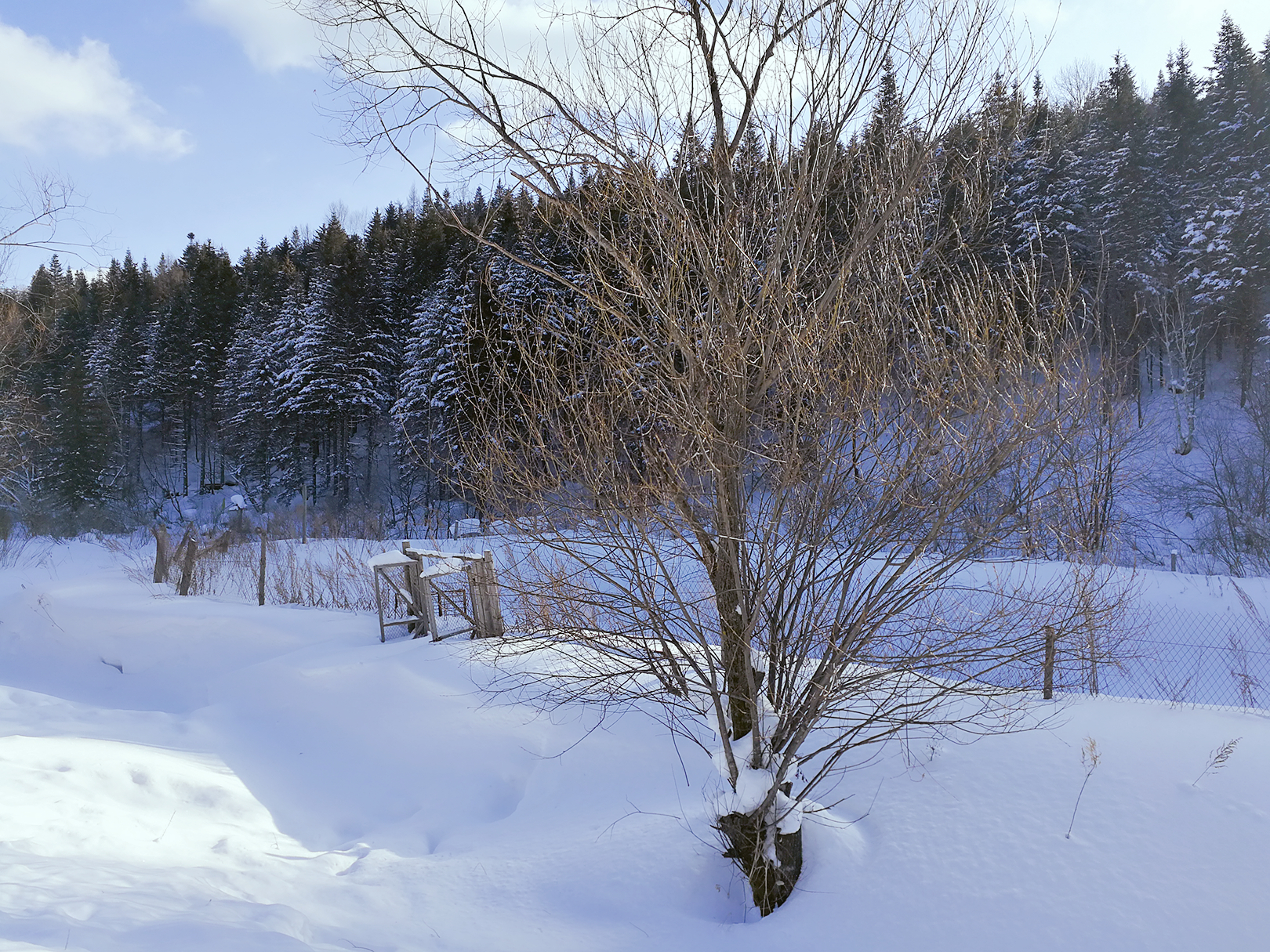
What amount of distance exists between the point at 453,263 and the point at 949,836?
2242cm

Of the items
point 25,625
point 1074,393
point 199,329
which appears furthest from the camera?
point 199,329

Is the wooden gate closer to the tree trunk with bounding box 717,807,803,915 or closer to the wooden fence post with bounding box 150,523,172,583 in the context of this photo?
the tree trunk with bounding box 717,807,803,915

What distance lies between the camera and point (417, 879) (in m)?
5.05

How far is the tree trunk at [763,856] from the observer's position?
4711 mm

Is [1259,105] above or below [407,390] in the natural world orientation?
above

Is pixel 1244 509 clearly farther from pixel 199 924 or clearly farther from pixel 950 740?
pixel 199 924

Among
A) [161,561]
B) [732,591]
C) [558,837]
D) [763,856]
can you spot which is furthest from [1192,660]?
[161,561]

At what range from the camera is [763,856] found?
4711 mm

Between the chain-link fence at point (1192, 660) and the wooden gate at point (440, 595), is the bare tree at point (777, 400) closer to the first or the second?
the wooden gate at point (440, 595)

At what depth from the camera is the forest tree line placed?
20875 mm

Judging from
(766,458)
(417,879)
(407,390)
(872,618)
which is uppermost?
(407,390)

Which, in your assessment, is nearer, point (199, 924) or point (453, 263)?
point (199, 924)

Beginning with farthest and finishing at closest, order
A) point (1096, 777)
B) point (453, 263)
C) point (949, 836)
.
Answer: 1. point (453, 263)
2. point (1096, 777)
3. point (949, 836)

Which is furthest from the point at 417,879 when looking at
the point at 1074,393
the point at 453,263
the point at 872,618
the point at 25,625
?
the point at 453,263
